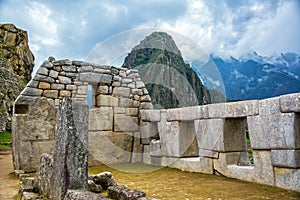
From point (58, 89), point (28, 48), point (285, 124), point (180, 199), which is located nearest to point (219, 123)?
point (285, 124)

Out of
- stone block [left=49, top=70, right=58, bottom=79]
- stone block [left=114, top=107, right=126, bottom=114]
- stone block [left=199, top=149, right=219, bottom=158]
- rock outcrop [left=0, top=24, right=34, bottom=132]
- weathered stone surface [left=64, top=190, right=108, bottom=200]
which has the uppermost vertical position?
rock outcrop [left=0, top=24, right=34, bottom=132]

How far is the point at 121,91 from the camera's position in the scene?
7.87m

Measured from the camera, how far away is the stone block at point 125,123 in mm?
7621

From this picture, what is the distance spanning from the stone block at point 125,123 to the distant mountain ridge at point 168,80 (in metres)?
3.72

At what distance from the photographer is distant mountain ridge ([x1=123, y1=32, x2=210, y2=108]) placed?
13.5 metres

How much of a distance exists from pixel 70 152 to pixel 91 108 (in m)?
4.47

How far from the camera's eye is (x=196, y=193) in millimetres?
3916

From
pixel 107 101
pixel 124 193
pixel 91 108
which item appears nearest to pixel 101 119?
pixel 91 108

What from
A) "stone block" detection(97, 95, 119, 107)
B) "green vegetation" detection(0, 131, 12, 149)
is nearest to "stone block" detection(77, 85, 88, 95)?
"stone block" detection(97, 95, 119, 107)

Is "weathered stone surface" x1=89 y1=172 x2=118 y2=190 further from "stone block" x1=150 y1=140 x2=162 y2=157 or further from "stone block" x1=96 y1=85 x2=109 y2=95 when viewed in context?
"stone block" x1=96 y1=85 x2=109 y2=95

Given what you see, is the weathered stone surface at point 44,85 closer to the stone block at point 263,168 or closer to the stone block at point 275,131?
the stone block at point 275,131

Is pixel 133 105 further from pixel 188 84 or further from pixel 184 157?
pixel 188 84

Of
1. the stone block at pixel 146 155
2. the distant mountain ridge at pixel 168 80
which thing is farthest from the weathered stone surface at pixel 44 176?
the distant mountain ridge at pixel 168 80

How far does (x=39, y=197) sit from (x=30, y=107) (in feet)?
10.3
